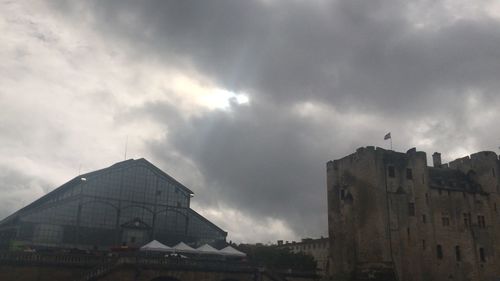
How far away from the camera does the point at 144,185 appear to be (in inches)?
2411

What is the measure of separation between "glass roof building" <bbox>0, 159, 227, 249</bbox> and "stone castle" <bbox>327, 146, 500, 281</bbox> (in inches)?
661

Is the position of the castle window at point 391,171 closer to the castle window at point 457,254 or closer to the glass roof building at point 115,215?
the castle window at point 457,254

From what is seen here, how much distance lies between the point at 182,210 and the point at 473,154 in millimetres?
42603

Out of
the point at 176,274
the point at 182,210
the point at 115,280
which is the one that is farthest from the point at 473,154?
the point at 115,280

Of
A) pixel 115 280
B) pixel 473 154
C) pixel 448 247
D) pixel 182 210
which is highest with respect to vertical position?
pixel 473 154

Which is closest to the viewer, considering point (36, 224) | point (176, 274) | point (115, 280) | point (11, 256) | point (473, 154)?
point (11, 256)

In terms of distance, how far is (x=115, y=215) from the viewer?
58.2 metres

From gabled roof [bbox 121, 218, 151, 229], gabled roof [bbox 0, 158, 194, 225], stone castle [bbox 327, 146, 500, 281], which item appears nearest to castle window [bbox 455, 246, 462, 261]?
stone castle [bbox 327, 146, 500, 281]

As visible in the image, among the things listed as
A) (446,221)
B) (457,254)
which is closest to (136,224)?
(446,221)

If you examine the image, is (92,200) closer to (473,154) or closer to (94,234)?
(94,234)

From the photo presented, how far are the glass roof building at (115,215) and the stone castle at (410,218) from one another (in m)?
16.8

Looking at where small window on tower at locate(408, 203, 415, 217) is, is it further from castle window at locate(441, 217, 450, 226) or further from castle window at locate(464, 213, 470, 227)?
castle window at locate(464, 213, 470, 227)

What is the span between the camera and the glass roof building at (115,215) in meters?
53.8

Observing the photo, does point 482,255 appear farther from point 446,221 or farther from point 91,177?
point 91,177
